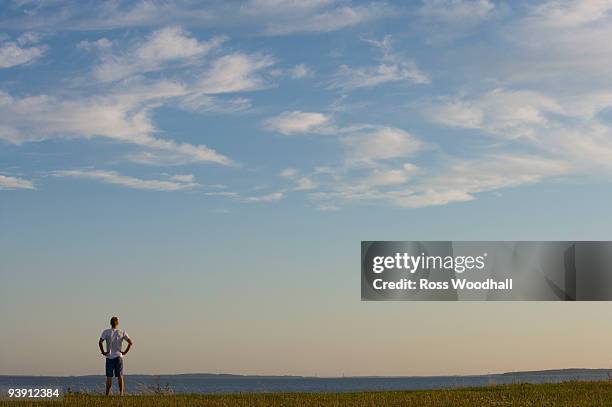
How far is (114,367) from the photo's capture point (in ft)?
85.6

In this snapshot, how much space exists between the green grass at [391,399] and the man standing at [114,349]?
1.07m

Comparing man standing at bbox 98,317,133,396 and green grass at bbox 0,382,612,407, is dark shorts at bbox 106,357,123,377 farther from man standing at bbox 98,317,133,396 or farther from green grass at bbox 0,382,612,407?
green grass at bbox 0,382,612,407

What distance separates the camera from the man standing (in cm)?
2584

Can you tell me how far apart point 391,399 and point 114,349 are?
28.5 ft

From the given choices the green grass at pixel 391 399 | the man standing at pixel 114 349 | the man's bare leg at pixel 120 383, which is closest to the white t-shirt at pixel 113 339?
the man standing at pixel 114 349

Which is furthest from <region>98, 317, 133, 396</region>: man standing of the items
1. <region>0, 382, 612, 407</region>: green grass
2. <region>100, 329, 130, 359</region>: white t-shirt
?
<region>0, 382, 612, 407</region>: green grass

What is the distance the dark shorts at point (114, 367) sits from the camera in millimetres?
26031

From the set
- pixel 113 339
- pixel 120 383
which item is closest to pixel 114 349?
pixel 113 339

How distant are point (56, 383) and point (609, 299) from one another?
27130 millimetres

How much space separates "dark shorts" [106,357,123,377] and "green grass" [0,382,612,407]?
1.09 metres

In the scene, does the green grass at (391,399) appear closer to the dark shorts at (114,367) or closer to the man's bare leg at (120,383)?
the man's bare leg at (120,383)

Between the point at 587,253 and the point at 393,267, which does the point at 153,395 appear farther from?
the point at 587,253

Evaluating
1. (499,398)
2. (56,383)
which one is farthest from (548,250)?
(56,383)

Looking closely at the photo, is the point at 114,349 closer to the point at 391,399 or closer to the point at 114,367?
the point at 114,367
